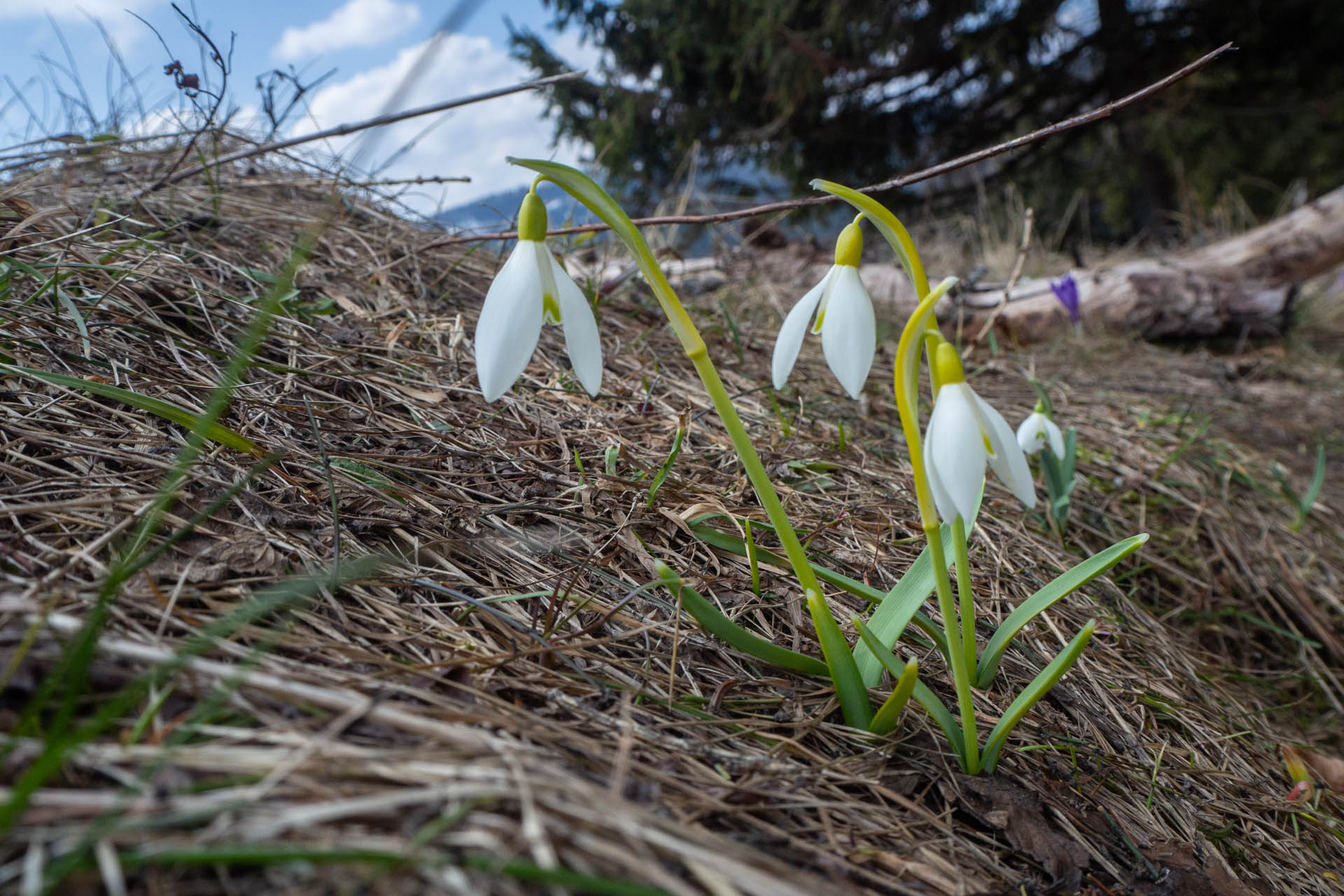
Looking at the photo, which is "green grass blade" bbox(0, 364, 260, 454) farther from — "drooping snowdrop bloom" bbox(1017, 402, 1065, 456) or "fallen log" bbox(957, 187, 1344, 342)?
"fallen log" bbox(957, 187, 1344, 342)

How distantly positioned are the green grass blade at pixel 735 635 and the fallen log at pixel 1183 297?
329 cm

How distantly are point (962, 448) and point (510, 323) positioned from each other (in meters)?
0.57

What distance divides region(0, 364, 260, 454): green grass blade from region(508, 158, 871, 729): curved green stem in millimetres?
662

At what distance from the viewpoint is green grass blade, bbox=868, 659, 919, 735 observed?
37.4 inches

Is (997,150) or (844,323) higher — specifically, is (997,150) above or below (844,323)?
above

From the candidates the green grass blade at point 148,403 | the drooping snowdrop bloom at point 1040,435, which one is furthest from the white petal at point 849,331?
the drooping snowdrop bloom at point 1040,435

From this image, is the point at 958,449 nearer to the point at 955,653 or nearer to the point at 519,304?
the point at 955,653

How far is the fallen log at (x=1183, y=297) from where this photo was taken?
423 centimetres

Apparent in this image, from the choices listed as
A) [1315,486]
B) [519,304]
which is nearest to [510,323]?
[519,304]

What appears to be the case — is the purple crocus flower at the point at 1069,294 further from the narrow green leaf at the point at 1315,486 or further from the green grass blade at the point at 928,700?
the green grass blade at the point at 928,700

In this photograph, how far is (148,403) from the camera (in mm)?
1236

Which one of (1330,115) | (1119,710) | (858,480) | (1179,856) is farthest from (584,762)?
(1330,115)

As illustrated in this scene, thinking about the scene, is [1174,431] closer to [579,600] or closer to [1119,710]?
[1119,710]

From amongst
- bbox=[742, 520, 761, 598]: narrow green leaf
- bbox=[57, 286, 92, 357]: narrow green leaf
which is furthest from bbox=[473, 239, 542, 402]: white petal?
bbox=[57, 286, 92, 357]: narrow green leaf
